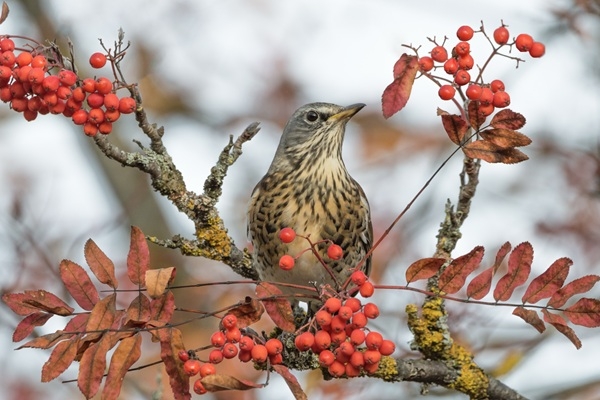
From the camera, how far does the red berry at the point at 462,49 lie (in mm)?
2838

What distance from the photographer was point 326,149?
17.3ft

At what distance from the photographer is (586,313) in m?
2.79

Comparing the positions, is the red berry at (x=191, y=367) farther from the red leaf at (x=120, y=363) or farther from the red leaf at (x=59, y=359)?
the red leaf at (x=59, y=359)

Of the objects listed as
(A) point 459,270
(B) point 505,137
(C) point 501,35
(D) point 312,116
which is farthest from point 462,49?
(D) point 312,116

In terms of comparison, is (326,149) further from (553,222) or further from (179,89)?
(179,89)

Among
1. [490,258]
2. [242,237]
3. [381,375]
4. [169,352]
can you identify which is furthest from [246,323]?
[242,237]

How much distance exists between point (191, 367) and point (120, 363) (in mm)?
208

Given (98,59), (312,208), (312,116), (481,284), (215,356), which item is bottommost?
(215,356)

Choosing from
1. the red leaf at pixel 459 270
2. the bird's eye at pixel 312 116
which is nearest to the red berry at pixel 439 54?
the red leaf at pixel 459 270

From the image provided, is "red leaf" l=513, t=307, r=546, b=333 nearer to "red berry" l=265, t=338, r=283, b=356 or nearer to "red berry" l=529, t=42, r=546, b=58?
"red berry" l=265, t=338, r=283, b=356

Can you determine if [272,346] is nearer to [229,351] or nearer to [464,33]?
[229,351]

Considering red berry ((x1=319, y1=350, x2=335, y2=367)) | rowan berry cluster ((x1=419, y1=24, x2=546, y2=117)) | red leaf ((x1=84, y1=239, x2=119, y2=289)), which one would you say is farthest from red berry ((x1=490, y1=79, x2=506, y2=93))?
red leaf ((x1=84, y1=239, x2=119, y2=289))

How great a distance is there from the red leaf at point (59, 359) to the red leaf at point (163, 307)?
0.24 meters

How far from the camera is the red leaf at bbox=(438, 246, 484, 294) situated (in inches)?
112
